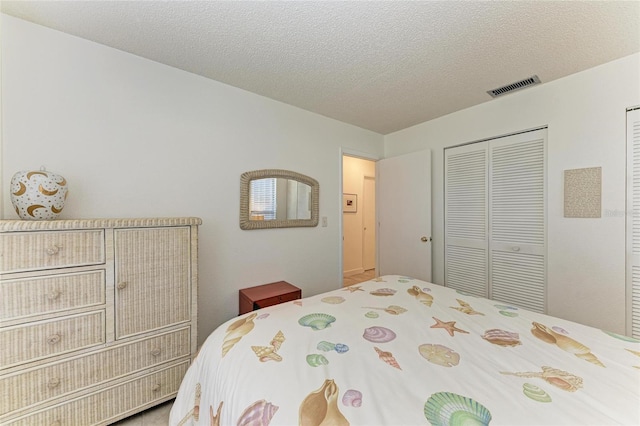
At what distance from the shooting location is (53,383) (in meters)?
1.27

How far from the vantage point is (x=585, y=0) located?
52.4 inches

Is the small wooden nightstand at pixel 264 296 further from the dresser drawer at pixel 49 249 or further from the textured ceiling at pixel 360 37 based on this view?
the textured ceiling at pixel 360 37

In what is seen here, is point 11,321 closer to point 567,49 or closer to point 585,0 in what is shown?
point 585,0

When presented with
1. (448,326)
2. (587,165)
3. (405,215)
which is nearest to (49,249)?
(448,326)

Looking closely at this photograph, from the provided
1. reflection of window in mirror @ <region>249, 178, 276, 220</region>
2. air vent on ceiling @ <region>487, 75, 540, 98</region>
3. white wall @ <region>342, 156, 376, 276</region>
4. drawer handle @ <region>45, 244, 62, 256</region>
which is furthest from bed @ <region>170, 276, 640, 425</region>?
white wall @ <region>342, 156, 376, 276</region>

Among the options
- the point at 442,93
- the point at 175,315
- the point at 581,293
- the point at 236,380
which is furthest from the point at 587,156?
the point at 175,315

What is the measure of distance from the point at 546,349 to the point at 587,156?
1843 mm

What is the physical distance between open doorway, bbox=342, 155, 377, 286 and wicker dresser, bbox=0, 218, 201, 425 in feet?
11.2

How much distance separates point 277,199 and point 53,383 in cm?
191

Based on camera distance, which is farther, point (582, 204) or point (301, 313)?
point (582, 204)

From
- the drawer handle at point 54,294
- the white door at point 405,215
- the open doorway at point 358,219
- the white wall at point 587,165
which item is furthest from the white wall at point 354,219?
the drawer handle at point 54,294

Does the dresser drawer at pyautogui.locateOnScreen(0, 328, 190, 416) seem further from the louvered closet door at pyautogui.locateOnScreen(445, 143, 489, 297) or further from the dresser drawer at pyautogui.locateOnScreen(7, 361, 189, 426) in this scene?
the louvered closet door at pyautogui.locateOnScreen(445, 143, 489, 297)

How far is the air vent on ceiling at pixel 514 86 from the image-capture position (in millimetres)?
2113

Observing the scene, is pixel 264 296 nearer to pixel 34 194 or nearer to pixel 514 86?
pixel 34 194
